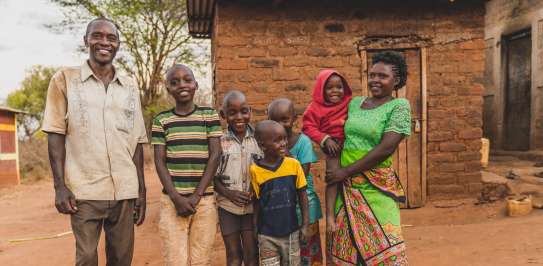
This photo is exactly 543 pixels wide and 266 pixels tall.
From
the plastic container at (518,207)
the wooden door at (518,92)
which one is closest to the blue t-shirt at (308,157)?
the plastic container at (518,207)

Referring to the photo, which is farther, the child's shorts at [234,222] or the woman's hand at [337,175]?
the child's shorts at [234,222]

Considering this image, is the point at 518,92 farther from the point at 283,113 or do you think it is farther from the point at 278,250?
the point at 278,250

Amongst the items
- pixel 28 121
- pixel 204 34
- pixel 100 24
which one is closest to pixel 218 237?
pixel 100 24

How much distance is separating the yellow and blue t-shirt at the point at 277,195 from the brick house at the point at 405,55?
112 inches

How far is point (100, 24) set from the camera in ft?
7.09

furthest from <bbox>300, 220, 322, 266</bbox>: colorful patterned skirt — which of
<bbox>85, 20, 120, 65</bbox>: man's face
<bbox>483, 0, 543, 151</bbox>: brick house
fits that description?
<bbox>483, 0, 543, 151</bbox>: brick house

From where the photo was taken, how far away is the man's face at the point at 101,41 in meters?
2.14

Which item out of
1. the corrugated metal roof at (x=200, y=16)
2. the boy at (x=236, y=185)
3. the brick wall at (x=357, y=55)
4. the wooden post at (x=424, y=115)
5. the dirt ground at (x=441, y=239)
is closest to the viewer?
the boy at (x=236, y=185)

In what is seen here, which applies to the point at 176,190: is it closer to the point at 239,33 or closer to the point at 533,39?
the point at 239,33

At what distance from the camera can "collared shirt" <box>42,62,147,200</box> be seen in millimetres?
2086

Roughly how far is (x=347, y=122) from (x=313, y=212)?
0.58 meters

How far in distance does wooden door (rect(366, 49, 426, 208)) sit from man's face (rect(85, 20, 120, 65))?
4.01 m

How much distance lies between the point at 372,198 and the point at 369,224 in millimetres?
127

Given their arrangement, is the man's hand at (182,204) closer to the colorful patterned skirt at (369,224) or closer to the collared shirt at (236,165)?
the collared shirt at (236,165)
